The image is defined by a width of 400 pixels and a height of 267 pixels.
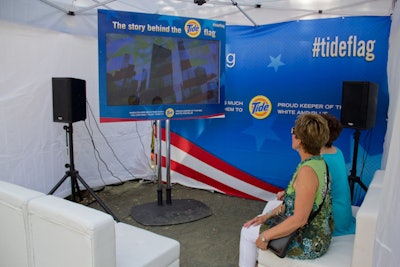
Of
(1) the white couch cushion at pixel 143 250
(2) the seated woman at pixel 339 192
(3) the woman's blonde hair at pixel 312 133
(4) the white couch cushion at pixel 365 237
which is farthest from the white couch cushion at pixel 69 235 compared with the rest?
(2) the seated woman at pixel 339 192

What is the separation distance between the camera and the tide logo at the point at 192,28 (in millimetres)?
3677

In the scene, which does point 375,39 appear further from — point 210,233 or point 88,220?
point 88,220

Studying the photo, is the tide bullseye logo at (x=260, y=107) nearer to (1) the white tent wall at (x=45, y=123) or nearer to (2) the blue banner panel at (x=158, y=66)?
(2) the blue banner panel at (x=158, y=66)

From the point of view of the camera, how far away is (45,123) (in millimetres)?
3928

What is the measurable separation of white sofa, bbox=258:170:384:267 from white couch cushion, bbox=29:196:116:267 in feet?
3.05

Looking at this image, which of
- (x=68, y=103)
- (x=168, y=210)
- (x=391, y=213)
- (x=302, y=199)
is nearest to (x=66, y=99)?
(x=68, y=103)

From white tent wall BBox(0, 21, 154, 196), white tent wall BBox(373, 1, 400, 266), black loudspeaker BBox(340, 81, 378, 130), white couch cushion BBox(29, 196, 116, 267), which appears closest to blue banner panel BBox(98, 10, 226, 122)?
white tent wall BBox(0, 21, 154, 196)

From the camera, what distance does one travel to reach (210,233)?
3.40 meters

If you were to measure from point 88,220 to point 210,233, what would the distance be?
6.60 ft

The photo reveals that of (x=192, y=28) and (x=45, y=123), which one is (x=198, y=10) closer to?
(x=192, y=28)

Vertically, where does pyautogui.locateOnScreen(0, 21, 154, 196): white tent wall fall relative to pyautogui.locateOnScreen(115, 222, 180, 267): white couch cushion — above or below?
above

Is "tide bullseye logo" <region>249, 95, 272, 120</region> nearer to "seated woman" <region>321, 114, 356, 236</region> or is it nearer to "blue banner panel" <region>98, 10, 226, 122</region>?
"blue banner panel" <region>98, 10, 226, 122</region>

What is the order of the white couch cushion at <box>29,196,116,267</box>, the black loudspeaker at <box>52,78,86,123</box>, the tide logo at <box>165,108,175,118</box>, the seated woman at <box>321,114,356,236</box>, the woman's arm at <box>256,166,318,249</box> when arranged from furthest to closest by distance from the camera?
the tide logo at <box>165,108,175,118</box>, the black loudspeaker at <box>52,78,86,123</box>, the seated woman at <box>321,114,356,236</box>, the woman's arm at <box>256,166,318,249</box>, the white couch cushion at <box>29,196,116,267</box>

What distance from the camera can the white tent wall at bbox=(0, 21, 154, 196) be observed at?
350 cm
